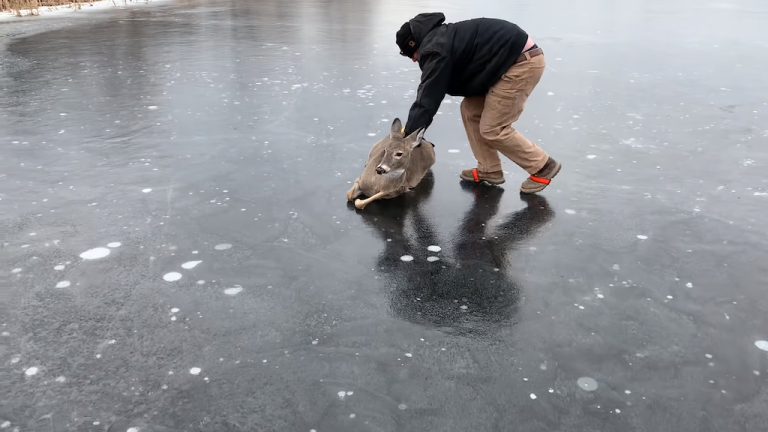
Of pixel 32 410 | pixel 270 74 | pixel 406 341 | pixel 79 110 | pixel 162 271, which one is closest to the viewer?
pixel 32 410

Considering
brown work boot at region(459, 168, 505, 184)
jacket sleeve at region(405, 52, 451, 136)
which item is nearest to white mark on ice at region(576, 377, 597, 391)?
jacket sleeve at region(405, 52, 451, 136)

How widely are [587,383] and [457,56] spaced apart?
2.96 m

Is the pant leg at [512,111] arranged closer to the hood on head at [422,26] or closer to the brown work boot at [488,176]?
the brown work boot at [488,176]

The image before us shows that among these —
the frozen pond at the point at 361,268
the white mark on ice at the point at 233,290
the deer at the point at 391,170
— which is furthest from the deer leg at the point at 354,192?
the white mark on ice at the point at 233,290

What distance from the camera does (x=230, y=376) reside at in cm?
317

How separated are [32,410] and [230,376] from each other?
0.95 m

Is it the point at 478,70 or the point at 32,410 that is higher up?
the point at 478,70

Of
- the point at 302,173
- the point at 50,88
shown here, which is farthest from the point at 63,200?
the point at 50,88

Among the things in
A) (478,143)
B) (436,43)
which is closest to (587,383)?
(436,43)

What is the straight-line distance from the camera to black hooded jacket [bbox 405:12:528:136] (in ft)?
16.2

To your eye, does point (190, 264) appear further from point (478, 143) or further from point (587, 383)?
point (478, 143)

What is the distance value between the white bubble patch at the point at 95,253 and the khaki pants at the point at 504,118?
338 cm

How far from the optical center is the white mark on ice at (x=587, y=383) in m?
3.12

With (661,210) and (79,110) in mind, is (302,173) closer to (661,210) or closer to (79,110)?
(661,210)
